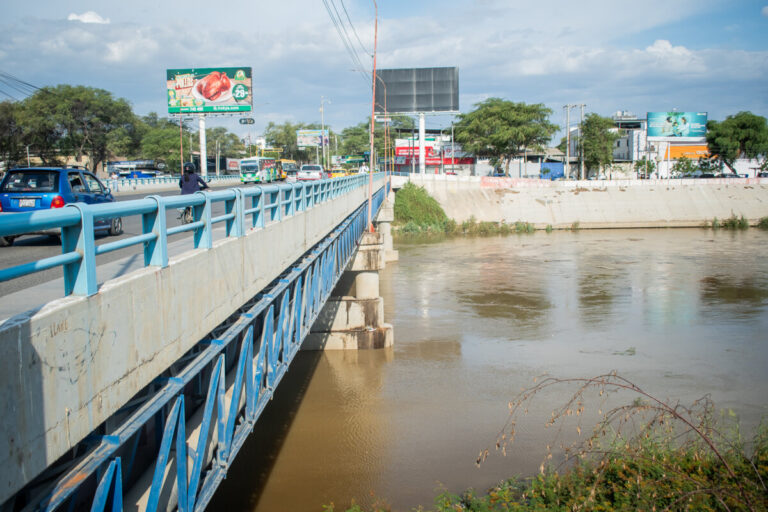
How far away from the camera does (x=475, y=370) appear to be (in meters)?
16.0

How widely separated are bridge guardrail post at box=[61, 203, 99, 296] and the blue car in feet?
28.8

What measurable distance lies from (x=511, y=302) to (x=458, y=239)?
23419mm

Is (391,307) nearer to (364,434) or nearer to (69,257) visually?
(364,434)

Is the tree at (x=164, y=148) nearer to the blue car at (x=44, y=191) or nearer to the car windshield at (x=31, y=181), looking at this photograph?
the blue car at (x=44, y=191)

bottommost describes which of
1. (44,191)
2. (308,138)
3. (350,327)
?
(350,327)

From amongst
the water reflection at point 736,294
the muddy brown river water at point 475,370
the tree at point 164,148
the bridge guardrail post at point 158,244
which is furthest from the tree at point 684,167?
the bridge guardrail post at point 158,244

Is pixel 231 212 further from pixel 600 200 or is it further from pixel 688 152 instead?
pixel 688 152

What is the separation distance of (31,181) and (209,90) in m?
47.4

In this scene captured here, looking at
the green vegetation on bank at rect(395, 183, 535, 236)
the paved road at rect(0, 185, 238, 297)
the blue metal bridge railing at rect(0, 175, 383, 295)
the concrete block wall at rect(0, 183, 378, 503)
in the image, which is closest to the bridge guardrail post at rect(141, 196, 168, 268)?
the blue metal bridge railing at rect(0, 175, 383, 295)

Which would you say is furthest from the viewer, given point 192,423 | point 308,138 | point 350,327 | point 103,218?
point 308,138

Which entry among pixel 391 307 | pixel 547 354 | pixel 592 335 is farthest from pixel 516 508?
pixel 391 307

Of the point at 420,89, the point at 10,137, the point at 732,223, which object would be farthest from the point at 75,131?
the point at 732,223

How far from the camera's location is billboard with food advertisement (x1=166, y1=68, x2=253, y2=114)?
188 feet

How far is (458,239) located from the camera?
157ft
